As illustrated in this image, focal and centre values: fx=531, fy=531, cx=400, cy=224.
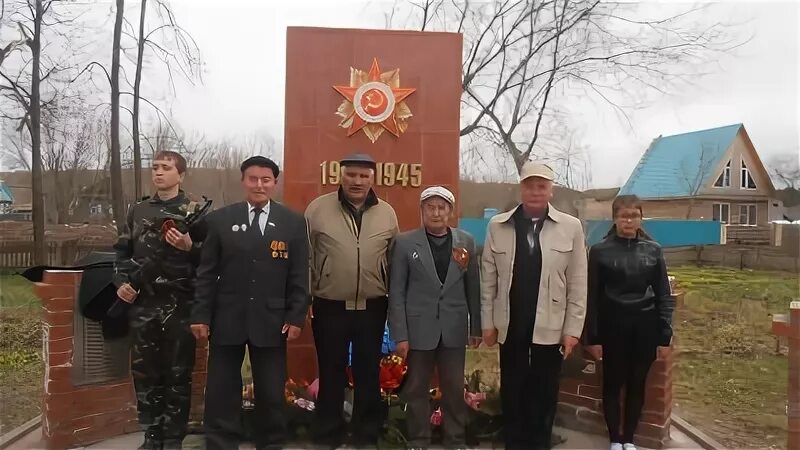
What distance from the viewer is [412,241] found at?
2.90 m

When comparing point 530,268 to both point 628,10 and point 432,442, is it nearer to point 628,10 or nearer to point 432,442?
point 432,442

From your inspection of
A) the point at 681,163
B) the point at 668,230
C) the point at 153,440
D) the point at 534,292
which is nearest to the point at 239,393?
the point at 153,440

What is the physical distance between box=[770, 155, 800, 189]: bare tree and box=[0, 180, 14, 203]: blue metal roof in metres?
5.32

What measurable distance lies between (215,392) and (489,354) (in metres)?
1.75

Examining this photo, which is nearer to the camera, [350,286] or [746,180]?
[350,286]

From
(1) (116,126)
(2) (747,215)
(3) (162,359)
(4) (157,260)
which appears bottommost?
(3) (162,359)

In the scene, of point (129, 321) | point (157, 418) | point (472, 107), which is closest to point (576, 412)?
point (472, 107)

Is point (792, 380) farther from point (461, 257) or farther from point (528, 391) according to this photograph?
point (461, 257)

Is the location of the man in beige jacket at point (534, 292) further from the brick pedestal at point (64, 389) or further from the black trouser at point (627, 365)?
the brick pedestal at point (64, 389)

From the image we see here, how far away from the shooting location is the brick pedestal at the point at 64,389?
3.16 m

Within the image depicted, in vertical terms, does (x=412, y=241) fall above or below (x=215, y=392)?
above

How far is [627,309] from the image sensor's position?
305 cm

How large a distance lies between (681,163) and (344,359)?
8.85ft

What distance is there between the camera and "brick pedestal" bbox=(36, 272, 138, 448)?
316 cm
